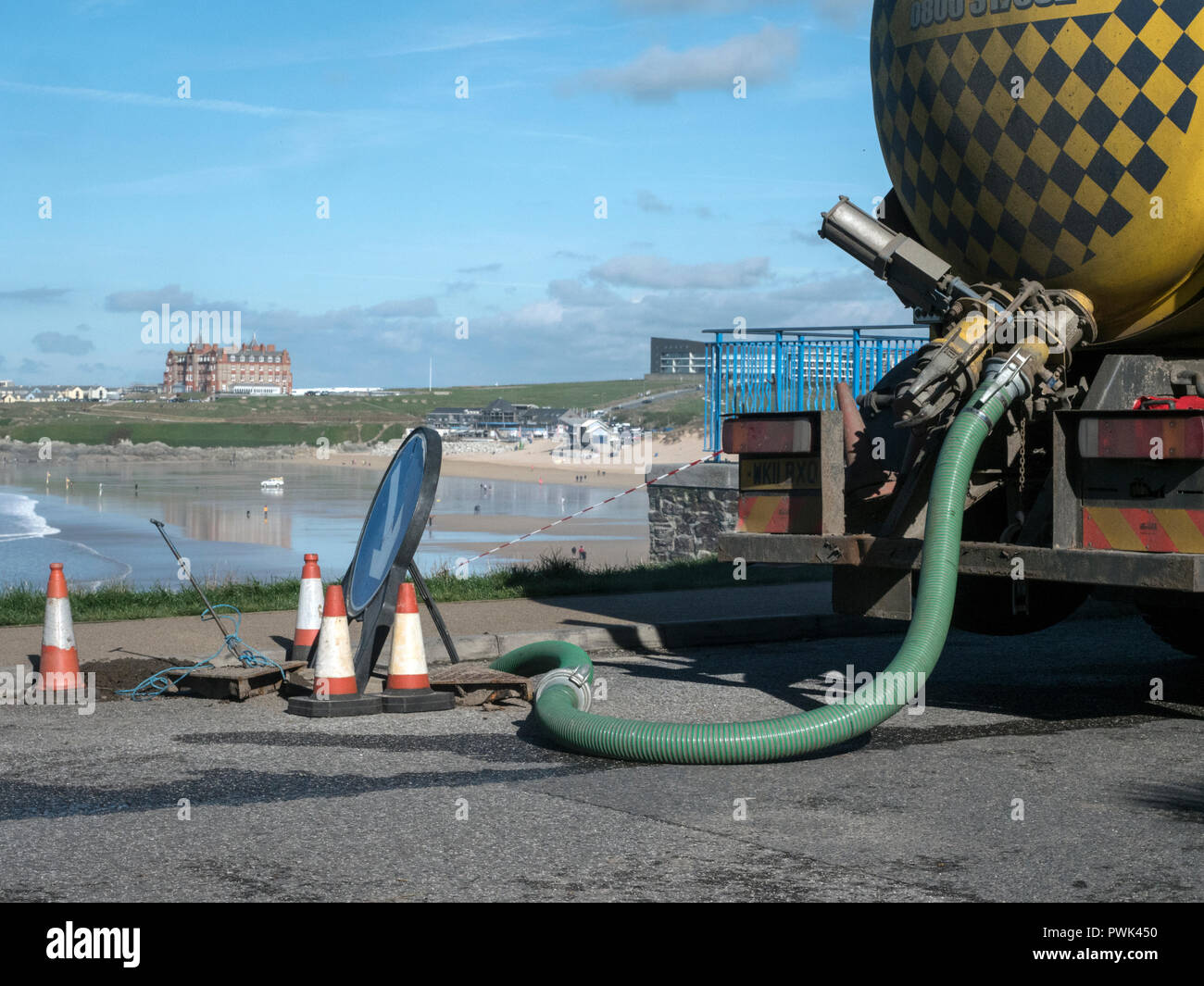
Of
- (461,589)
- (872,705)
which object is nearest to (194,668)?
(872,705)

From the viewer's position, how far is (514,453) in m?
97.4

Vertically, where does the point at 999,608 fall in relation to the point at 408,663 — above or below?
above

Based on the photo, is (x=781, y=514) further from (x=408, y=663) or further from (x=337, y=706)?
(x=337, y=706)

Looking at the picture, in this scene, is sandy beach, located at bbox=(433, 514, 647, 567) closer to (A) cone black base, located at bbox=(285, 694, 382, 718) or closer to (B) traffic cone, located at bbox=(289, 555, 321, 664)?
(B) traffic cone, located at bbox=(289, 555, 321, 664)

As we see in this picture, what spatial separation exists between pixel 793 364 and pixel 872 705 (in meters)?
10.9

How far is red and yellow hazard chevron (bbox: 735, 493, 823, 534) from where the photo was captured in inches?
294

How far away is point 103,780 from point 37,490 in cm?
5584

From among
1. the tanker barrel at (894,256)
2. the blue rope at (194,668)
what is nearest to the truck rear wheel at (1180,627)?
the tanker barrel at (894,256)

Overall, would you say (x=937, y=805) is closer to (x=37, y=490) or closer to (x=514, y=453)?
(x=37, y=490)

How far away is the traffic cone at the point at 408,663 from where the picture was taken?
25.4 ft

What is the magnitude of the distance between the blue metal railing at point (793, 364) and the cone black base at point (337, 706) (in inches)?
379

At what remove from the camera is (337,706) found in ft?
24.8

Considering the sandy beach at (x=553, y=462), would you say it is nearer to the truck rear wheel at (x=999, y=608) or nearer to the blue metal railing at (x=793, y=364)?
the blue metal railing at (x=793, y=364)

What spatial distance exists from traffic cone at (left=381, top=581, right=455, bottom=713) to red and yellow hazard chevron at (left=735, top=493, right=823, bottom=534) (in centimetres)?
180
